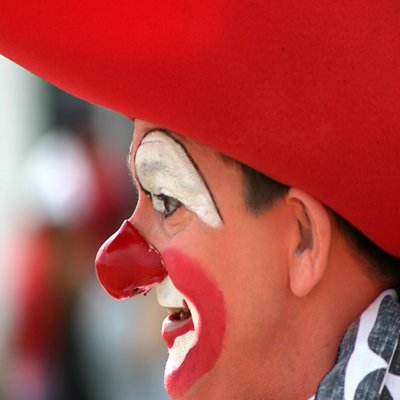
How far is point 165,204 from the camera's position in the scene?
2350 mm

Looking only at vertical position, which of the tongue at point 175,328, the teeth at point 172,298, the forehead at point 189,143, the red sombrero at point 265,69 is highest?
the red sombrero at point 265,69

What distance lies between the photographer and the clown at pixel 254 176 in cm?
212

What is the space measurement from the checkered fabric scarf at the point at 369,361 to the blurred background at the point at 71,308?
2963mm

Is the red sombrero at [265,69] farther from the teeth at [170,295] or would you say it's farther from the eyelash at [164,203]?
the teeth at [170,295]

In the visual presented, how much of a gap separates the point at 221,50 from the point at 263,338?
1.70 ft

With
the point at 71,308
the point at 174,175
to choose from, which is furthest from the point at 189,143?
the point at 71,308

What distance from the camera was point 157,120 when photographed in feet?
7.23

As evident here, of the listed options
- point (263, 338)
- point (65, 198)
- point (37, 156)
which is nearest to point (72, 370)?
point (65, 198)

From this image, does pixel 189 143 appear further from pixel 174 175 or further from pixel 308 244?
pixel 308 244

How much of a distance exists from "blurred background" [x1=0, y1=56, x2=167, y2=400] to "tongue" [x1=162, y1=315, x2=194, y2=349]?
2.80 m

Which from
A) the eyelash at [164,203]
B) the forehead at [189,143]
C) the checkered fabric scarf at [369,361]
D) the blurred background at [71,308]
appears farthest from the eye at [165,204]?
the blurred background at [71,308]

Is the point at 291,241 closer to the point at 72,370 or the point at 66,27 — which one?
the point at 66,27

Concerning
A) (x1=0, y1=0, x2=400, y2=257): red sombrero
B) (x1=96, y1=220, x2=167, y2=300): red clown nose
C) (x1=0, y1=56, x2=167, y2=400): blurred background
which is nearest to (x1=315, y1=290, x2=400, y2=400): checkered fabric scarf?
(x1=0, y1=0, x2=400, y2=257): red sombrero

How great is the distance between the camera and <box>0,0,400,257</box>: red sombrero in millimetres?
2115
